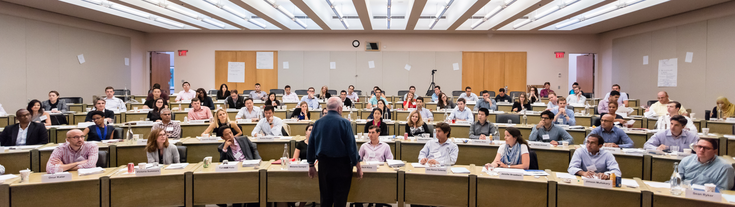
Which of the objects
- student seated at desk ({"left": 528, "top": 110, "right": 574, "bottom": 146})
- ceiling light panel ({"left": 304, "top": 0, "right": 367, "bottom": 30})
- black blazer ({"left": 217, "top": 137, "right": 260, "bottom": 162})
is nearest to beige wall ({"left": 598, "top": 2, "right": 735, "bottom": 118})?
student seated at desk ({"left": 528, "top": 110, "right": 574, "bottom": 146})

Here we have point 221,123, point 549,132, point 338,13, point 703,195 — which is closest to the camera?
point 703,195

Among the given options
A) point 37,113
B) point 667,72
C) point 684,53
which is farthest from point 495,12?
point 37,113

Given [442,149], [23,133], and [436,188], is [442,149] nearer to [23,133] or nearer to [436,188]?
[436,188]

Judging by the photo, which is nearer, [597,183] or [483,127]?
[597,183]

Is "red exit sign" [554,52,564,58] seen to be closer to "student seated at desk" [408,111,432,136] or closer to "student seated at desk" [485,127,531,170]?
"student seated at desk" [408,111,432,136]

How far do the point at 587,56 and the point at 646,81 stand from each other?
3350 millimetres

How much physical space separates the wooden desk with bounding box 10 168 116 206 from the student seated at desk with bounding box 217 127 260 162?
1249 mm

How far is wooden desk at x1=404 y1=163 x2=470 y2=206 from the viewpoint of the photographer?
3.68 m

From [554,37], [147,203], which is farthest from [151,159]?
[554,37]

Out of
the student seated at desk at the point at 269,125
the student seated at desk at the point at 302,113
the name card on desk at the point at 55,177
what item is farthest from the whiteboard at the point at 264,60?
the name card on desk at the point at 55,177

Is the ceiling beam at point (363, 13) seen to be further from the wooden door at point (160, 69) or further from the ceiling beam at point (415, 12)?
the wooden door at point (160, 69)

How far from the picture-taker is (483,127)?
6207 mm

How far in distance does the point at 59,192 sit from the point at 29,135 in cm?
267

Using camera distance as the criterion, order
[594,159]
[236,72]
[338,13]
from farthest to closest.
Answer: [236,72] → [338,13] → [594,159]
